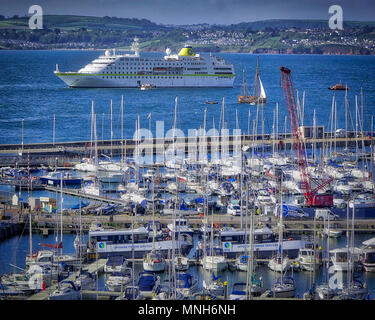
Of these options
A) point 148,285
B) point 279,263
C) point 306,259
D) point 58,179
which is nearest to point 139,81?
point 58,179

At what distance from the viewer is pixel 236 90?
35.3 metres

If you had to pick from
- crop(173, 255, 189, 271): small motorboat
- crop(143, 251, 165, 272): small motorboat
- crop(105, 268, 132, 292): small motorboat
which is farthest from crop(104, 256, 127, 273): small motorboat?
crop(173, 255, 189, 271): small motorboat

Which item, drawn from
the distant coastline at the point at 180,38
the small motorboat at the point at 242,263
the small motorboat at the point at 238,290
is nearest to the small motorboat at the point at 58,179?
the small motorboat at the point at 242,263

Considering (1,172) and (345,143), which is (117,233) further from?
(345,143)

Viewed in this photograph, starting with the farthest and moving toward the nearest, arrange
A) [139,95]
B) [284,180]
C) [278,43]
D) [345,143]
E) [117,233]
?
[278,43]
[139,95]
[345,143]
[284,180]
[117,233]

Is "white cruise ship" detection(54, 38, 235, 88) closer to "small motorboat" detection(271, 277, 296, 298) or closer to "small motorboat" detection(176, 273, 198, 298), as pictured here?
"small motorboat" detection(176, 273, 198, 298)

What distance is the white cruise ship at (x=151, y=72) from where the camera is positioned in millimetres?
35188

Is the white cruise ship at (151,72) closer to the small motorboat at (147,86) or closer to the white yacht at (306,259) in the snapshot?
the small motorboat at (147,86)

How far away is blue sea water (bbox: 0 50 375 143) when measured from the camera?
72.4ft

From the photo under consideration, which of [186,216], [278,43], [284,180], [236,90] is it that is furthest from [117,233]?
[278,43]

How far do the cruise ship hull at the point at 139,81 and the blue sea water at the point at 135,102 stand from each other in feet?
2.06

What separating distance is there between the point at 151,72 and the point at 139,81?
79 cm
